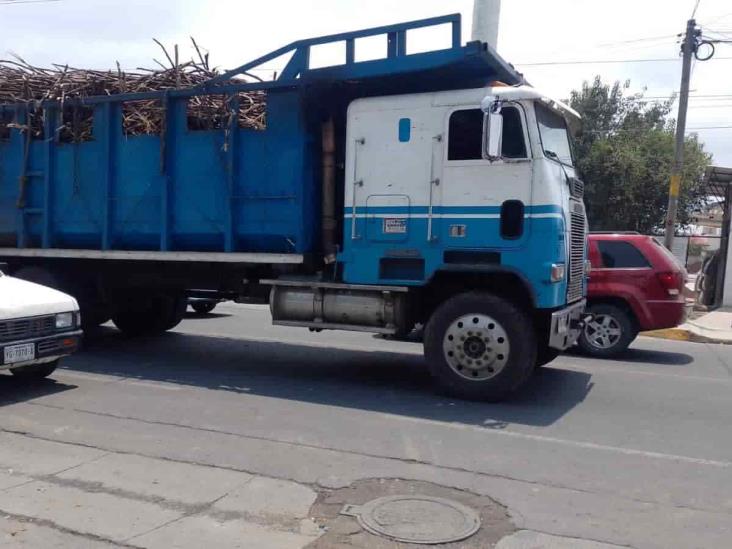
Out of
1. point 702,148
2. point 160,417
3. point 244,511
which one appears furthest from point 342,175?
point 702,148

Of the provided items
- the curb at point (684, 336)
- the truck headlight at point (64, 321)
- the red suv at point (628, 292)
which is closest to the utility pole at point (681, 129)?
the curb at point (684, 336)

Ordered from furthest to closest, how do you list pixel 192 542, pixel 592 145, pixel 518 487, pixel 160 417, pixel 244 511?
pixel 592 145
pixel 160 417
pixel 518 487
pixel 244 511
pixel 192 542

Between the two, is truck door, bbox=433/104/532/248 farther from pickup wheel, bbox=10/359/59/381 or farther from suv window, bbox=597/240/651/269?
pickup wheel, bbox=10/359/59/381

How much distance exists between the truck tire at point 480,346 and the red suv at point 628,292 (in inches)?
151

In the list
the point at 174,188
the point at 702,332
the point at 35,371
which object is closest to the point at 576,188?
the point at 174,188

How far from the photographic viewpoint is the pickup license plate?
687 centimetres

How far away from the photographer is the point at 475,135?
732 centimetres

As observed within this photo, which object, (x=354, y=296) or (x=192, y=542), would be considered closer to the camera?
(x=192, y=542)

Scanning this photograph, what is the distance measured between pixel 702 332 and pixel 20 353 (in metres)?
11.7

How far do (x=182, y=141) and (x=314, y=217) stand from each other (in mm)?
1922

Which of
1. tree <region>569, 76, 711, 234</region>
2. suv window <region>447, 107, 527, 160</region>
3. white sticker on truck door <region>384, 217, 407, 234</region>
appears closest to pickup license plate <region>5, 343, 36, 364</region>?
white sticker on truck door <region>384, 217, 407, 234</region>

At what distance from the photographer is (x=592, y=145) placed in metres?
29.7

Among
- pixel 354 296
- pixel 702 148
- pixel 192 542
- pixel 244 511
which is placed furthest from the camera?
pixel 702 148

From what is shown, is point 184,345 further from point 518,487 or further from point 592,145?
point 592,145
